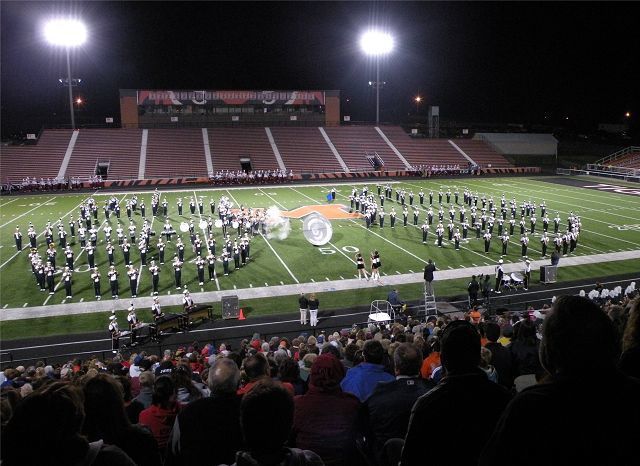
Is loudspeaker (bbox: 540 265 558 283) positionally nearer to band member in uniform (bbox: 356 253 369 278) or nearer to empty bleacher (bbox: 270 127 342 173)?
band member in uniform (bbox: 356 253 369 278)

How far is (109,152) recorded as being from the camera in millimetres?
47906

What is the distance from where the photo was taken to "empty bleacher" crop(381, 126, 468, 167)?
5273 centimetres

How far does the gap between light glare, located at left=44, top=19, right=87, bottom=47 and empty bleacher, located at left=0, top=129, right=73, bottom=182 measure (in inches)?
350

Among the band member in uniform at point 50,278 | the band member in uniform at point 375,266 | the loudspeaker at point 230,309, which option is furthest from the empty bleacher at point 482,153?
the band member in uniform at point 50,278

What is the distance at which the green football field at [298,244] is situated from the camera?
17297 millimetres

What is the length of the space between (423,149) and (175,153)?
25.3 meters

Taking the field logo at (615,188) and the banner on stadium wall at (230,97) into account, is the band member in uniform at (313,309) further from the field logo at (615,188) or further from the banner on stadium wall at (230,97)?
the banner on stadium wall at (230,97)

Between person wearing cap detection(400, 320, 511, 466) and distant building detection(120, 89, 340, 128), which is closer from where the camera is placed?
person wearing cap detection(400, 320, 511, 466)

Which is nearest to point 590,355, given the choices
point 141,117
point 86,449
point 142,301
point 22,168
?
point 86,449

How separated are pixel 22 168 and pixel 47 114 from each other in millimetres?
16696

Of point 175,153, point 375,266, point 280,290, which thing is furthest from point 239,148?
point 375,266

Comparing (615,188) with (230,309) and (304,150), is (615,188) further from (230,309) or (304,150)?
(230,309)

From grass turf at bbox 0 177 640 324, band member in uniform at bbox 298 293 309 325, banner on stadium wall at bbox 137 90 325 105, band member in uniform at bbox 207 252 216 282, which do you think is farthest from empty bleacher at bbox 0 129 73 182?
band member in uniform at bbox 298 293 309 325

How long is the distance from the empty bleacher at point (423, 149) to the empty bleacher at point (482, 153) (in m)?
1.36
